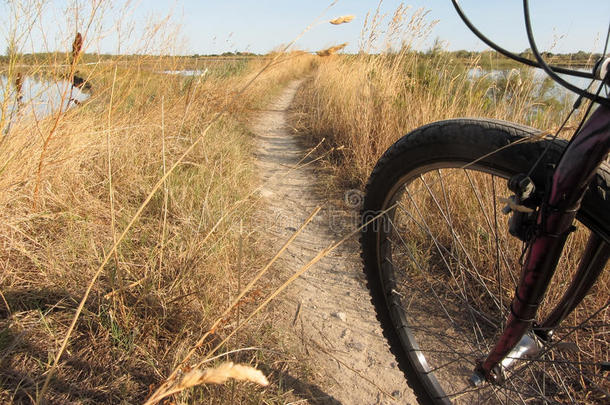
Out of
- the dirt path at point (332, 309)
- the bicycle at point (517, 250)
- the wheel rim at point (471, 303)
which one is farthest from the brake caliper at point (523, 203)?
the dirt path at point (332, 309)

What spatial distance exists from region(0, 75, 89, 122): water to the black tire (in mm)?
1565

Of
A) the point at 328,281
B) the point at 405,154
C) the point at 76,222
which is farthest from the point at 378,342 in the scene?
the point at 76,222

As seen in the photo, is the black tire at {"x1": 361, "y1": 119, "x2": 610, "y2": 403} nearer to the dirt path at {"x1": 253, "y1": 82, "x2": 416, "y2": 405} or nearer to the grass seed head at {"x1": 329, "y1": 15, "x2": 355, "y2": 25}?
the dirt path at {"x1": 253, "y1": 82, "x2": 416, "y2": 405}

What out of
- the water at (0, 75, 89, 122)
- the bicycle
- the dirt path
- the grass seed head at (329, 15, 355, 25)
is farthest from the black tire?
the water at (0, 75, 89, 122)

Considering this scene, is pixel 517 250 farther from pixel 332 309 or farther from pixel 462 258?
pixel 332 309

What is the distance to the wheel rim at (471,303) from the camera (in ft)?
3.95

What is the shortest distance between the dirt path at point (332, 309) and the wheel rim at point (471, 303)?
0.70 ft

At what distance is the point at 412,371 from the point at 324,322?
58 centimetres

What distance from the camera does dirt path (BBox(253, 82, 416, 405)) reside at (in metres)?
1.48

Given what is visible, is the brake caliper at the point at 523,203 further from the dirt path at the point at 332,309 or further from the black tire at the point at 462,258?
the dirt path at the point at 332,309

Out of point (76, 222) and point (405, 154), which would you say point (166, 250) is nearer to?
point (76, 222)

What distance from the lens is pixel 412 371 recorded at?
4.33 feet

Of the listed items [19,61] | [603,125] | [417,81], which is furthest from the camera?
[417,81]

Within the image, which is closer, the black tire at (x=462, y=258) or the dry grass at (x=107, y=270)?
the black tire at (x=462, y=258)
